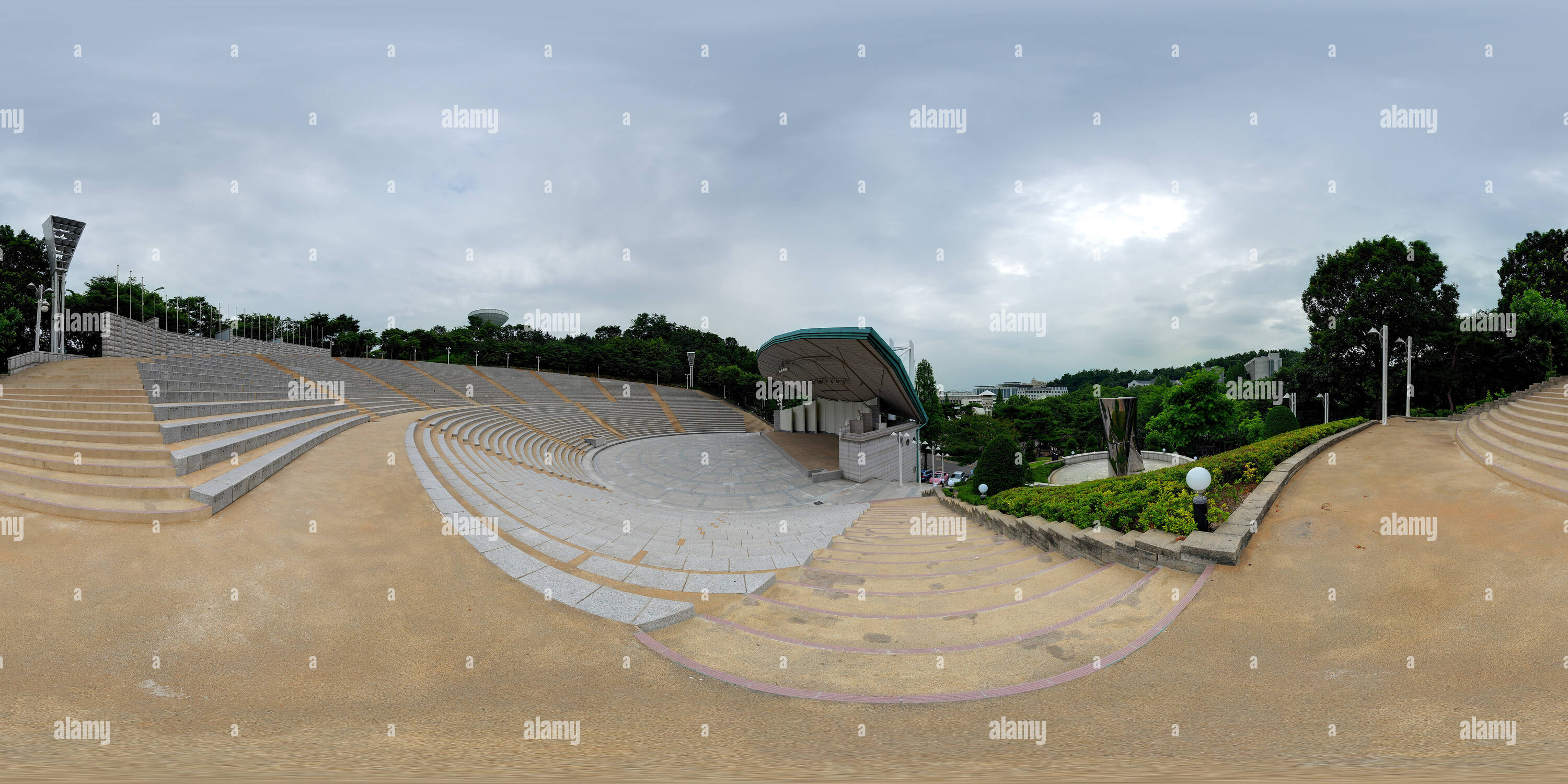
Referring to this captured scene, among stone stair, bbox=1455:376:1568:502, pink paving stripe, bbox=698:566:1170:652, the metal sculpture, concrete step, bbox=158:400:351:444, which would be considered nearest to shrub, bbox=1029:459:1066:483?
the metal sculpture

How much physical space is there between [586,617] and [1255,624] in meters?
6.01

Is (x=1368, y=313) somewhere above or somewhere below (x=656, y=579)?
above

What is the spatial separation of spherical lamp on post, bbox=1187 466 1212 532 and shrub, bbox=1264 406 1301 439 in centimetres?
2019

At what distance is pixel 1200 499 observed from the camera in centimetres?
618

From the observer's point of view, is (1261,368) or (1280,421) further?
(1261,368)

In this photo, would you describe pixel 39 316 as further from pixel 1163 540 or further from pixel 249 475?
pixel 1163 540

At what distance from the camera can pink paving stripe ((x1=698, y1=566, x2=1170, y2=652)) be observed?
4562mm

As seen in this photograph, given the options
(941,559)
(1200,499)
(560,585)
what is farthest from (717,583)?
(1200,499)

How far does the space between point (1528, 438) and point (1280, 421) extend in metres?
13.9

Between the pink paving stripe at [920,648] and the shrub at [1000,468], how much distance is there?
542 inches

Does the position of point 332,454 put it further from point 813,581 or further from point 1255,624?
point 1255,624

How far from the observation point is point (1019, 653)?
4.44 meters

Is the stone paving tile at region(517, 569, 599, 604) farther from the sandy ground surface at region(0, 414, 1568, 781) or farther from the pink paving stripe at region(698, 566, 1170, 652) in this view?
the pink paving stripe at region(698, 566, 1170, 652)

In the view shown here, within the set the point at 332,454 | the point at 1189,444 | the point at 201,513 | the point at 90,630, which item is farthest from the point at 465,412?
the point at 1189,444
